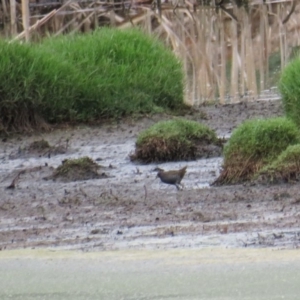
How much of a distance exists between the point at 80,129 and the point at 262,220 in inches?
235

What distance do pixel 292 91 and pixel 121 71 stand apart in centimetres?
373

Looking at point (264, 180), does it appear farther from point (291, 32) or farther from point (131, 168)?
point (291, 32)

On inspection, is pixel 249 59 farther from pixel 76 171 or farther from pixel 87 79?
pixel 76 171

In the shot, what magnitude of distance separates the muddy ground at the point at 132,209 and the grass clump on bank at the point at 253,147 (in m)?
0.23

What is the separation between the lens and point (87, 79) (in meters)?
13.4

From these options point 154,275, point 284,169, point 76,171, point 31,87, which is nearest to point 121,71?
point 31,87

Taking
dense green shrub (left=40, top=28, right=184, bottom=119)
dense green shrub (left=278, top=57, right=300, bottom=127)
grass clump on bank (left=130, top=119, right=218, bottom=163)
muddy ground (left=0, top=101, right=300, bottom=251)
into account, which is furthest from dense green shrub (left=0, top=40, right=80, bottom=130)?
dense green shrub (left=278, top=57, right=300, bottom=127)

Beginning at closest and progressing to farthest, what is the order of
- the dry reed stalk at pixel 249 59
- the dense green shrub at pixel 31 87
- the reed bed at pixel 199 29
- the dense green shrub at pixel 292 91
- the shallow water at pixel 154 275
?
1. the shallow water at pixel 154 275
2. the dense green shrub at pixel 292 91
3. the dense green shrub at pixel 31 87
4. the dry reed stalk at pixel 249 59
5. the reed bed at pixel 199 29

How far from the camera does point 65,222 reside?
25.0ft

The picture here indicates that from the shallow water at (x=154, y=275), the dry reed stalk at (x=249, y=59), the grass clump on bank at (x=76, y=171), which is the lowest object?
the dry reed stalk at (x=249, y=59)

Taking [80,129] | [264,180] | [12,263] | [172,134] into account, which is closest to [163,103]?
[80,129]

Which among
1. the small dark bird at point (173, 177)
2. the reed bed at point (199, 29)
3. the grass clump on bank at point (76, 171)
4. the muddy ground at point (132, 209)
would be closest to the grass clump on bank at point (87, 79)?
the reed bed at point (199, 29)

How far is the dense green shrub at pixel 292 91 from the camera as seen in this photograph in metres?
10.4

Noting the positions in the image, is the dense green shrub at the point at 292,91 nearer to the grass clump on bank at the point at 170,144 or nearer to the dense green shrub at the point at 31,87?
the grass clump on bank at the point at 170,144
